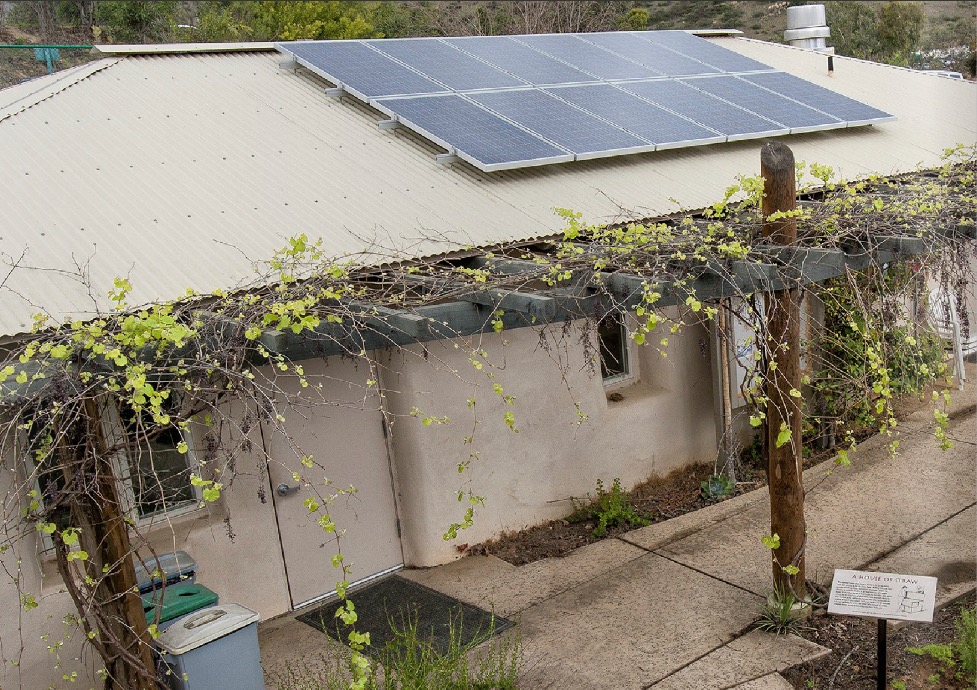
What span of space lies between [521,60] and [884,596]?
6.92 metres

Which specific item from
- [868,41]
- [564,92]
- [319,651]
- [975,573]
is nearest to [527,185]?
[564,92]

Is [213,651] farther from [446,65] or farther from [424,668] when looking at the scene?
[446,65]

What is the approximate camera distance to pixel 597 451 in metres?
8.91

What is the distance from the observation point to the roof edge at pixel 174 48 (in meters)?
8.45

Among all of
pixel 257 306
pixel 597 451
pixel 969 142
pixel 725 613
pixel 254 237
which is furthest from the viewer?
pixel 969 142

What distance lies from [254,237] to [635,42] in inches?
278

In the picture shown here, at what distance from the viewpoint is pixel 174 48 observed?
28.7ft

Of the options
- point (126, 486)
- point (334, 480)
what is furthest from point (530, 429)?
point (126, 486)

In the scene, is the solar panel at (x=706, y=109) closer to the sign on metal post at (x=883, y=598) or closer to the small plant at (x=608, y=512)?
the small plant at (x=608, y=512)

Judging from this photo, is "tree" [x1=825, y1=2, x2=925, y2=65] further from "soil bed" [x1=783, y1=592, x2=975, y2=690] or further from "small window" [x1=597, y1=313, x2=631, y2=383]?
"soil bed" [x1=783, y1=592, x2=975, y2=690]

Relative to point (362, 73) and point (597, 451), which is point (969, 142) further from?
point (362, 73)


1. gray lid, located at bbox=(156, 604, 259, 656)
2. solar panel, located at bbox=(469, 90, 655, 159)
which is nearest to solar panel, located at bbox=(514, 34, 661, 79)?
solar panel, located at bbox=(469, 90, 655, 159)

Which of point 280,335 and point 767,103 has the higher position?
point 767,103

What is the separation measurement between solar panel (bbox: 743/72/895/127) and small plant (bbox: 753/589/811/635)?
5770 millimetres
